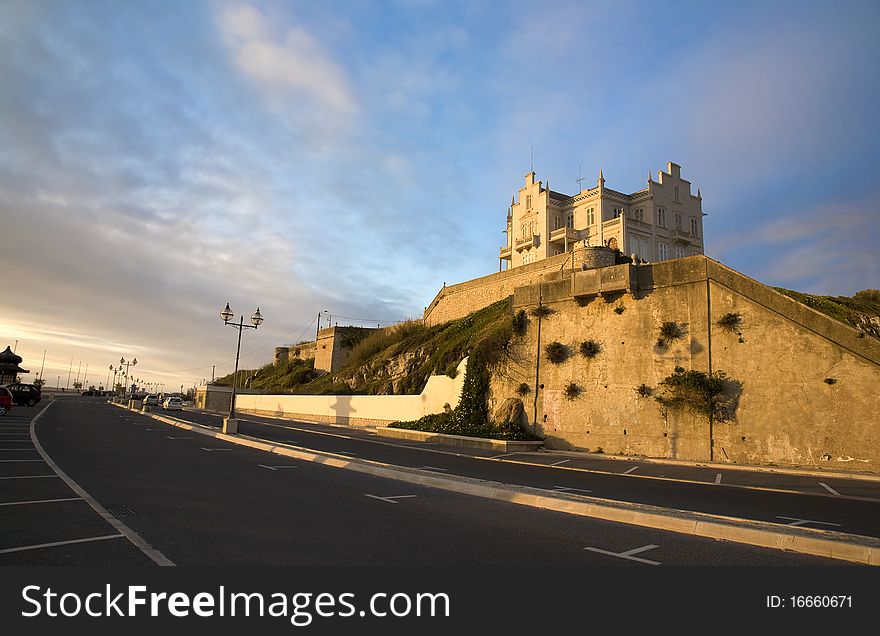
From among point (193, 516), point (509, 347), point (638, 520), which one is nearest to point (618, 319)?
point (509, 347)

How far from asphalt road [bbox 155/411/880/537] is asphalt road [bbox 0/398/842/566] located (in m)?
2.40

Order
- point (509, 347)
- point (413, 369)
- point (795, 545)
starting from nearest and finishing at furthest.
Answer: point (795, 545), point (509, 347), point (413, 369)

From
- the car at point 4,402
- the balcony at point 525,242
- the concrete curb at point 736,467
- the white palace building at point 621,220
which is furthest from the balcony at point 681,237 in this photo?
the car at point 4,402

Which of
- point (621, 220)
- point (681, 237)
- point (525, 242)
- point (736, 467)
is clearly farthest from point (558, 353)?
point (681, 237)

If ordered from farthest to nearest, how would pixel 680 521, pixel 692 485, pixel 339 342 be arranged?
pixel 339 342 → pixel 692 485 → pixel 680 521

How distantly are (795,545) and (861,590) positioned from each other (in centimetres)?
155

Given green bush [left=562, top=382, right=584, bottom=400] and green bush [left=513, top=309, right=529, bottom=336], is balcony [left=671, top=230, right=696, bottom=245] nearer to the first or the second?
green bush [left=513, top=309, right=529, bottom=336]

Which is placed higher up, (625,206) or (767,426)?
(625,206)

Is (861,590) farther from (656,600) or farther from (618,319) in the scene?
(618,319)

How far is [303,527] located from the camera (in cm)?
716

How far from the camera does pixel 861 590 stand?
202 inches

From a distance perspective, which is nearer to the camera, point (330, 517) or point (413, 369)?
point (330, 517)

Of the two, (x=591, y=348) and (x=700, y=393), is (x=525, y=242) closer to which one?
(x=591, y=348)

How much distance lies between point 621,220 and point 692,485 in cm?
4736
